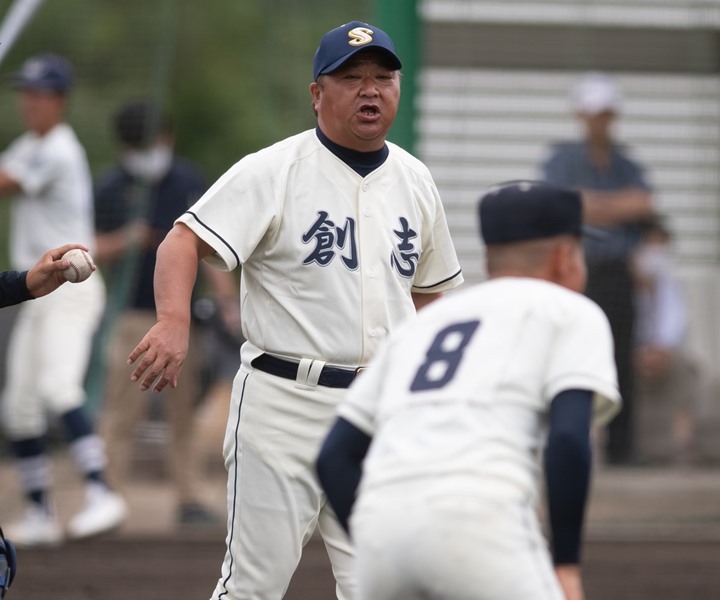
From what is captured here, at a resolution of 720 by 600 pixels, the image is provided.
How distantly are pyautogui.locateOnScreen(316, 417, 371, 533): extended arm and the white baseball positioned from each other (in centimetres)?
107

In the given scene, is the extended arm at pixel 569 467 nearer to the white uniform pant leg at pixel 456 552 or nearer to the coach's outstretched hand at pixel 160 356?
the white uniform pant leg at pixel 456 552

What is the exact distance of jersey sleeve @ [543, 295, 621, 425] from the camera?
9.71ft

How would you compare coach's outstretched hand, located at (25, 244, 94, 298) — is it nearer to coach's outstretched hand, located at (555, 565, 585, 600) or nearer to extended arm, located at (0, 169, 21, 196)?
coach's outstretched hand, located at (555, 565, 585, 600)

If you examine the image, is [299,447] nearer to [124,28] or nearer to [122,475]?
[122,475]

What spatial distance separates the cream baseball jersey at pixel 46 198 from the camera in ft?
26.0

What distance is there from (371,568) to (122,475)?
5699 mm

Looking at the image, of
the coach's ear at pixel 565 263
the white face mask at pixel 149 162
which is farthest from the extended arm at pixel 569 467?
the white face mask at pixel 149 162

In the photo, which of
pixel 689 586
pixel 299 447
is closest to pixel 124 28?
pixel 689 586

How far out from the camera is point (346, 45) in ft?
14.2

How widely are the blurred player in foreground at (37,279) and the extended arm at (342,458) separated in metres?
1.12

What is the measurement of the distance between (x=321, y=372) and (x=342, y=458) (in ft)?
3.74

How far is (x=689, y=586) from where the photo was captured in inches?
276

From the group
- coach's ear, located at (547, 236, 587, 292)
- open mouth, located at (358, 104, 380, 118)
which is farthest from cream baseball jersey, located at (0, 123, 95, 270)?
coach's ear, located at (547, 236, 587, 292)

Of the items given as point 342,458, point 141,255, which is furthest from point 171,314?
point 141,255
